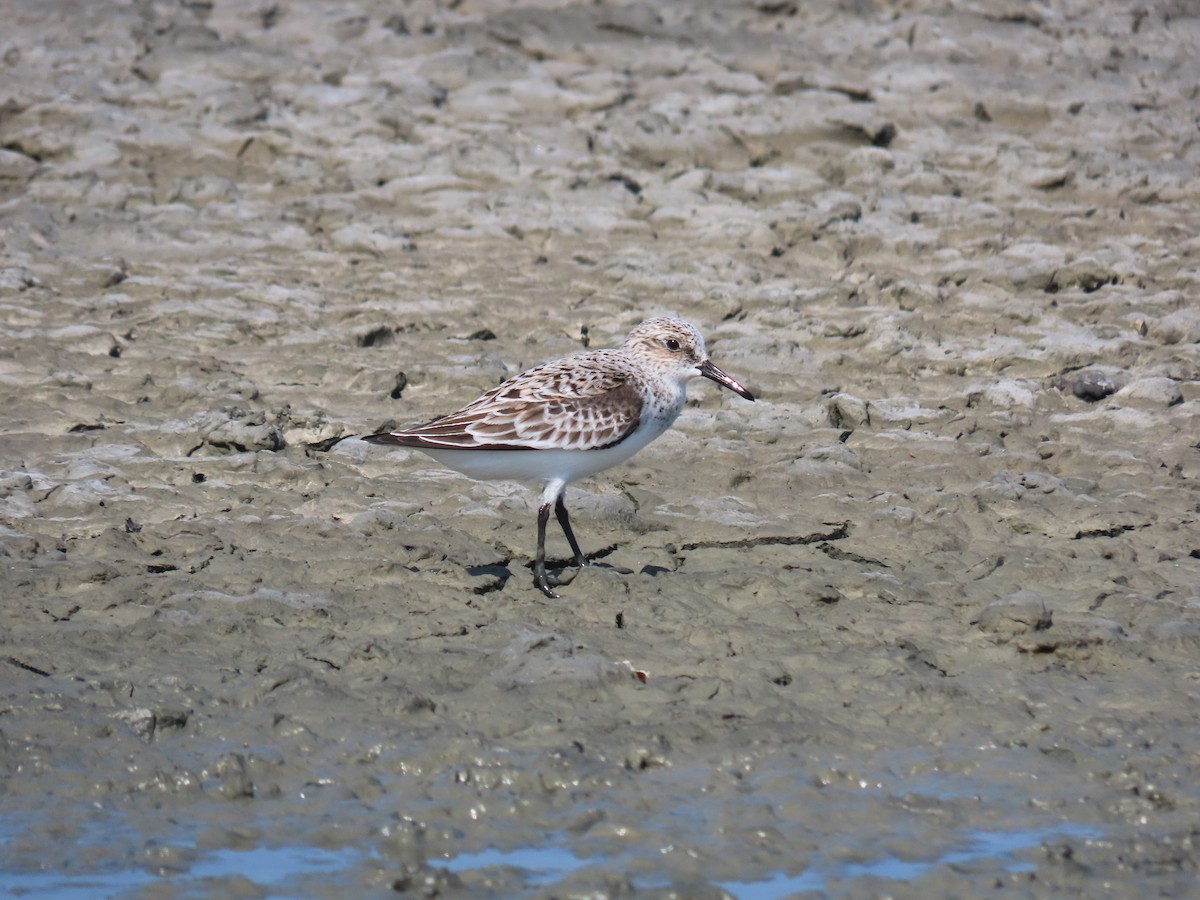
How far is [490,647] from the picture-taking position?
713 centimetres

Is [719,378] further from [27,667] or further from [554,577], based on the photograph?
[27,667]

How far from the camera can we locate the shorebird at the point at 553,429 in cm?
789

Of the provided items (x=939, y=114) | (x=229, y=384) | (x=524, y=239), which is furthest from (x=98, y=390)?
(x=939, y=114)

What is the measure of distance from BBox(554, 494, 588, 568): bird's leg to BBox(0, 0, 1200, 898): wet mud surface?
200 millimetres

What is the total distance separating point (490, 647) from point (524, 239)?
223 inches

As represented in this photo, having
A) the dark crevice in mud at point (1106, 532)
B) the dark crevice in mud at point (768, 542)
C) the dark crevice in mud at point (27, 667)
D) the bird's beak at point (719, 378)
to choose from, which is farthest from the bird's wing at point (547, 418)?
the dark crevice in mud at point (1106, 532)

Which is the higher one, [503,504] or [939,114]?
[939,114]

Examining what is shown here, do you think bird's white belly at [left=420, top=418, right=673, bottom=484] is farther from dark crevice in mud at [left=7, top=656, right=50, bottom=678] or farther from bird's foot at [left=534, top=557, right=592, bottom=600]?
dark crevice in mud at [left=7, top=656, right=50, bottom=678]

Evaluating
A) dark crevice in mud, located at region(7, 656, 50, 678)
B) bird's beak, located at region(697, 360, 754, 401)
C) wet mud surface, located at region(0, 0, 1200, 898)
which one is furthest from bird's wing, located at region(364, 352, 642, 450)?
dark crevice in mud, located at region(7, 656, 50, 678)

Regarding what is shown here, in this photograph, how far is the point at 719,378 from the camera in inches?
341

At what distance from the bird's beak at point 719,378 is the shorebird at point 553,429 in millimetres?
253

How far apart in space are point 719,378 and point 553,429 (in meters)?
1.19

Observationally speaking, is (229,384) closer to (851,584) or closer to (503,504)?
(503,504)

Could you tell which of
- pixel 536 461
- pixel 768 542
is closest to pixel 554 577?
pixel 536 461
